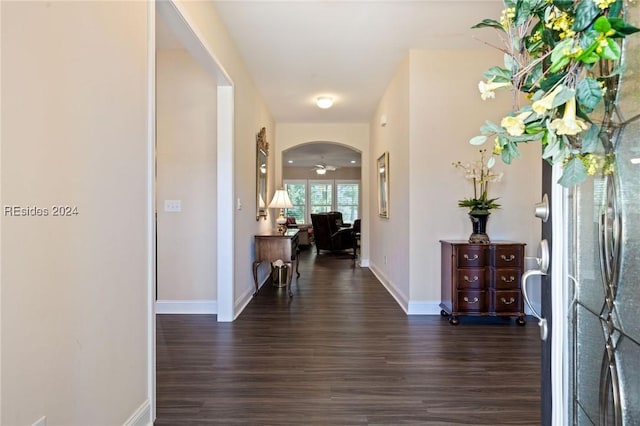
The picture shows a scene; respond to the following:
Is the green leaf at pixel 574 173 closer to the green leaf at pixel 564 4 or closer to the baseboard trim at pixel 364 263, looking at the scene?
the green leaf at pixel 564 4

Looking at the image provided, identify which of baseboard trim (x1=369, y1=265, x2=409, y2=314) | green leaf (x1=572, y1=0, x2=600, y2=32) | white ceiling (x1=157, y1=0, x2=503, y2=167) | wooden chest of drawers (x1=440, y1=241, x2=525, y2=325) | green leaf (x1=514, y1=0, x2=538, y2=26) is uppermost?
white ceiling (x1=157, y1=0, x2=503, y2=167)

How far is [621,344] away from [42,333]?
1588 mm

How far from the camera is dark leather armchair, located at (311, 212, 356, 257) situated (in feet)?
27.0

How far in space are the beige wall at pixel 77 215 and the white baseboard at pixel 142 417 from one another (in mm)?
31

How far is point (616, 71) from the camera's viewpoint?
706 mm

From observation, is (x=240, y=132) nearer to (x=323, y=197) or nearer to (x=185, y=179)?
(x=185, y=179)

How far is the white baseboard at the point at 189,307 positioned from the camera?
3.63 m

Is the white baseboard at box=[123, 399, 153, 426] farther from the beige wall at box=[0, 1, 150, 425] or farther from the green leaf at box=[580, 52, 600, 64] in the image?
the green leaf at box=[580, 52, 600, 64]

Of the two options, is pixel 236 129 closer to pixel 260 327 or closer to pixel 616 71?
pixel 260 327

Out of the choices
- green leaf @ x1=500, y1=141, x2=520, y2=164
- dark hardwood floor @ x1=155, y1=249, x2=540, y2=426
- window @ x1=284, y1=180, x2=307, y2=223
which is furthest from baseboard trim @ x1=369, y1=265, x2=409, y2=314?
window @ x1=284, y1=180, x2=307, y2=223

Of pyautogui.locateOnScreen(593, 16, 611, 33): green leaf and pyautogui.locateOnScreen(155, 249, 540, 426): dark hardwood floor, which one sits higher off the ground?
pyautogui.locateOnScreen(593, 16, 611, 33): green leaf

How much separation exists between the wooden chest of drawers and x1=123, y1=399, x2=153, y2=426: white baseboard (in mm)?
2642

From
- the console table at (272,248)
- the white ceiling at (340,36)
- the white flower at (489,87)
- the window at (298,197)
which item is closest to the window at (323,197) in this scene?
the window at (298,197)

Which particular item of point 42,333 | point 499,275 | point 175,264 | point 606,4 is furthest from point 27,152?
point 499,275
